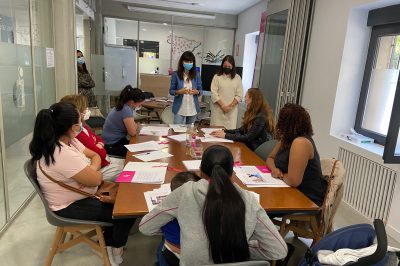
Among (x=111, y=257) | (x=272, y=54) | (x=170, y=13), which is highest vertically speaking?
(x=170, y=13)

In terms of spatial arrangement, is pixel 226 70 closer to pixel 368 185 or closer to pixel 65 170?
pixel 368 185

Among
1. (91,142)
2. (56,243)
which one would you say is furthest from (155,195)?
(91,142)

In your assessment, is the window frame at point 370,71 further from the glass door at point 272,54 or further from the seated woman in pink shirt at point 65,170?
the seated woman in pink shirt at point 65,170

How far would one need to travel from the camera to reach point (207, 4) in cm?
641

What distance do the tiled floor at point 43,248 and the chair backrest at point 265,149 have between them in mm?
724

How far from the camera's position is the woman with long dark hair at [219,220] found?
1046 millimetres

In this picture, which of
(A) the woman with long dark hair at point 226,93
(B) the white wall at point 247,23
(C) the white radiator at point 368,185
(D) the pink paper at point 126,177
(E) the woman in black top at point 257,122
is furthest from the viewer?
(B) the white wall at point 247,23

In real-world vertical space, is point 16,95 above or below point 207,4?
below

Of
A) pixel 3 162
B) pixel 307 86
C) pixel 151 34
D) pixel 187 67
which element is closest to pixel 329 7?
pixel 307 86

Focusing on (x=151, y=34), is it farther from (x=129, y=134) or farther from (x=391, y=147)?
(x=391, y=147)

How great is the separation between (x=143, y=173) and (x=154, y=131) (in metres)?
1.18

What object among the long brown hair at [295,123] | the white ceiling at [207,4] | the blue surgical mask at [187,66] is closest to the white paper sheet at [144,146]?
the long brown hair at [295,123]

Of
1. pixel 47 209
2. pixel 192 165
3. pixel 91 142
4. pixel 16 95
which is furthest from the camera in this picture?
pixel 16 95

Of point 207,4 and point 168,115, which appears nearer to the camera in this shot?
point 168,115
